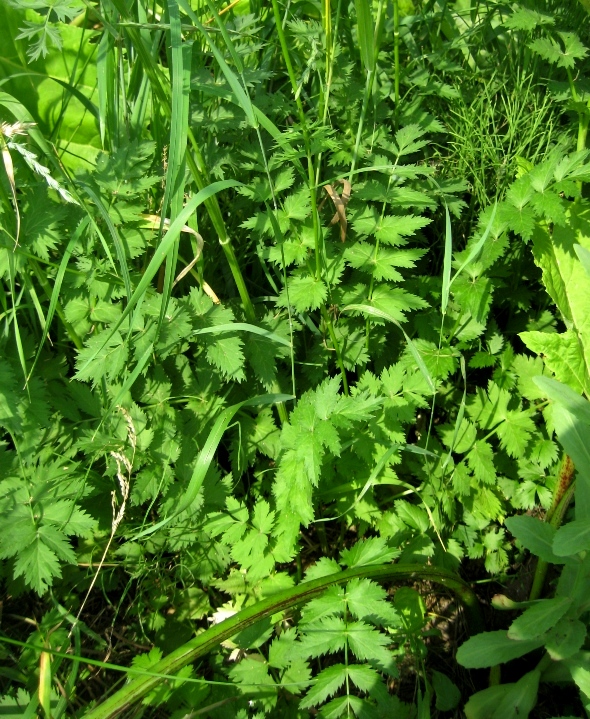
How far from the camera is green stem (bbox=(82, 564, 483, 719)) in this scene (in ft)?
4.50

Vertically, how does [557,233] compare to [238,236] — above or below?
above

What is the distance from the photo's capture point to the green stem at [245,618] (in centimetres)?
137

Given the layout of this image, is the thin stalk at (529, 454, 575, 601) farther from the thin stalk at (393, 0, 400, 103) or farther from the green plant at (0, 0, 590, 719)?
the thin stalk at (393, 0, 400, 103)

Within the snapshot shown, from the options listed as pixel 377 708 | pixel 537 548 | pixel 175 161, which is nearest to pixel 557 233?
pixel 537 548

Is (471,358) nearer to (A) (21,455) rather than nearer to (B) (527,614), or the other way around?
(B) (527,614)

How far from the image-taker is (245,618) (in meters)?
1.46

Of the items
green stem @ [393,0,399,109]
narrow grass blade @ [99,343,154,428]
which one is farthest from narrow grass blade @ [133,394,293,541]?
green stem @ [393,0,399,109]

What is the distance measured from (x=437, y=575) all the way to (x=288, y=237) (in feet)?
3.02

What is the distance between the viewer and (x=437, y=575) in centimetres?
164

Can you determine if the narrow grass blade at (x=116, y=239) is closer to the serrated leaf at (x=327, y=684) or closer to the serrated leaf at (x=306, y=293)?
the serrated leaf at (x=306, y=293)

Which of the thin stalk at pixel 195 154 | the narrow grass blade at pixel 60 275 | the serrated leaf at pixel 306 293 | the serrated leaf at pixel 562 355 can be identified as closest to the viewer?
the thin stalk at pixel 195 154

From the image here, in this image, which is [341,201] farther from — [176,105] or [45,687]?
[45,687]

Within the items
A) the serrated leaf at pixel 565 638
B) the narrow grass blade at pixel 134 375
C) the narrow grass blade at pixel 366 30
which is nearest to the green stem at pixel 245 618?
the serrated leaf at pixel 565 638

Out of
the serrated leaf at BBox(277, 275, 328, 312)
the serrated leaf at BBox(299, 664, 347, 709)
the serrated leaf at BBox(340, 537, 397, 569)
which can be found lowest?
the serrated leaf at BBox(299, 664, 347, 709)
